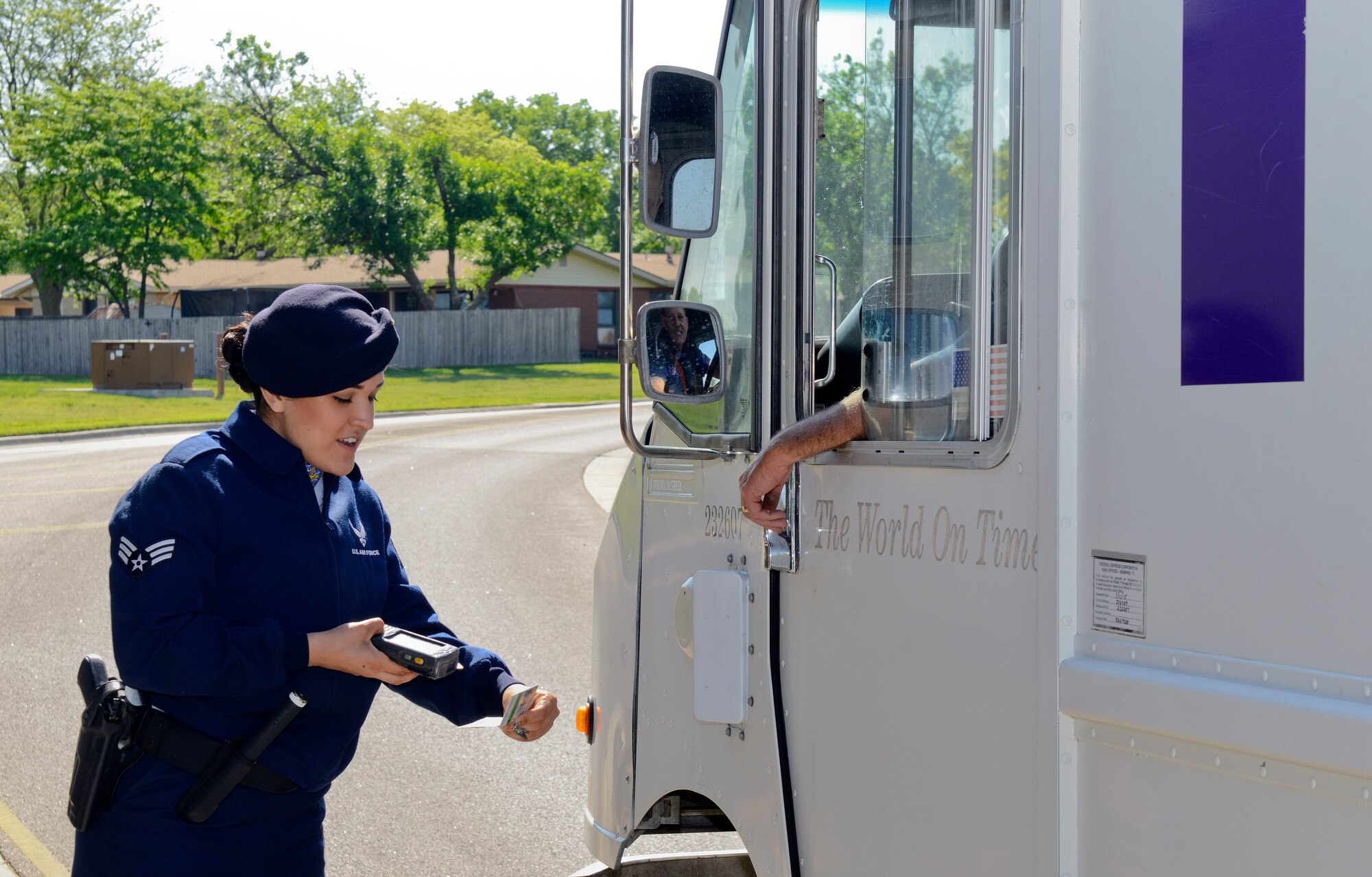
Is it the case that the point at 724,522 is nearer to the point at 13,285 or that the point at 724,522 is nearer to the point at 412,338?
the point at 412,338

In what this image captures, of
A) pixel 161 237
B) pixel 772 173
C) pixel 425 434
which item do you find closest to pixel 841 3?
pixel 772 173

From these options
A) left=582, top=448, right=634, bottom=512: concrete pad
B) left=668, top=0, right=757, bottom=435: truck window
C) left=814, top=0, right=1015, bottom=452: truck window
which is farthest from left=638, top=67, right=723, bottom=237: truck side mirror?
left=582, top=448, right=634, bottom=512: concrete pad

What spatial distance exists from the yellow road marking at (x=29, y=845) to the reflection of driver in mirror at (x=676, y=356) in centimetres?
314

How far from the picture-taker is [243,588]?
8.08ft

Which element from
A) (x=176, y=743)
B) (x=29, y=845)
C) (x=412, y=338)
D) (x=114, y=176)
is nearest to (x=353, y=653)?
(x=176, y=743)

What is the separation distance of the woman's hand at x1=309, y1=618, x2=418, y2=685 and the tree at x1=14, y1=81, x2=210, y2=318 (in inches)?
1609

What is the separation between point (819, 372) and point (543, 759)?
394 centimetres

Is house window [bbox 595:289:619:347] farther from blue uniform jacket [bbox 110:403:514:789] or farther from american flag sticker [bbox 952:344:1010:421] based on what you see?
american flag sticker [bbox 952:344:1010:421]

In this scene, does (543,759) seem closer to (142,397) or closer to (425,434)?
(425,434)

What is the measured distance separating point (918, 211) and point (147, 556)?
4.78 ft

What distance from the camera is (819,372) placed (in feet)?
8.70

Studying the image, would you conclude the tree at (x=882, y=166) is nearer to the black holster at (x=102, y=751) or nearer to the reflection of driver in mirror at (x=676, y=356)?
the reflection of driver in mirror at (x=676, y=356)

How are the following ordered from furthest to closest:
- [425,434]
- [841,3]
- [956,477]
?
[425,434]
[841,3]
[956,477]

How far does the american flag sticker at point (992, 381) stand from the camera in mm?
1967
